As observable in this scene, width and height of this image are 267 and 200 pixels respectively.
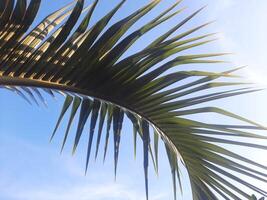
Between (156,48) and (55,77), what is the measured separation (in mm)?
494

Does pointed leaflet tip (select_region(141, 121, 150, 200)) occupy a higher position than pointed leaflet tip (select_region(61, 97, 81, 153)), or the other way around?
pointed leaflet tip (select_region(61, 97, 81, 153))

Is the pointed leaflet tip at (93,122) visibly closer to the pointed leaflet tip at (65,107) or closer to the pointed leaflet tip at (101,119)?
the pointed leaflet tip at (101,119)

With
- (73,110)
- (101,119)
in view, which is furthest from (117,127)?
(73,110)

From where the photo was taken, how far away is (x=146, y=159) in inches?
99.7

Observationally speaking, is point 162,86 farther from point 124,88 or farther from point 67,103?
point 67,103

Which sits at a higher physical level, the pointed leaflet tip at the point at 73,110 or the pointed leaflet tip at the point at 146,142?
the pointed leaflet tip at the point at 73,110

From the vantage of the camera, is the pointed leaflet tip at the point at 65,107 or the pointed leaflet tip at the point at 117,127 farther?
the pointed leaflet tip at the point at 65,107

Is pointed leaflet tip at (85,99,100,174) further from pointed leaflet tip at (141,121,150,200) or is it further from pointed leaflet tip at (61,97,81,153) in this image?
pointed leaflet tip at (141,121,150,200)

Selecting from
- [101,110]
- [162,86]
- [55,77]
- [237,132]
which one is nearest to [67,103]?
[101,110]

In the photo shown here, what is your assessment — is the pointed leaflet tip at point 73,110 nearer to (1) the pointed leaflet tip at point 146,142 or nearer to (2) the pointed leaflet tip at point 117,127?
(2) the pointed leaflet tip at point 117,127

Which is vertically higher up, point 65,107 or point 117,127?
point 65,107

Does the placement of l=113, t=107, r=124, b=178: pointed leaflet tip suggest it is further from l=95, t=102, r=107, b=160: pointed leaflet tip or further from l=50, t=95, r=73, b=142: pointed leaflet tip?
l=50, t=95, r=73, b=142: pointed leaflet tip

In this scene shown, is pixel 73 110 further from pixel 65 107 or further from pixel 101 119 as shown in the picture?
pixel 101 119

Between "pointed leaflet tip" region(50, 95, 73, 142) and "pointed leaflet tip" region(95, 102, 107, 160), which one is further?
"pointed leaflet tip" region(50, 95, 73, 142)
